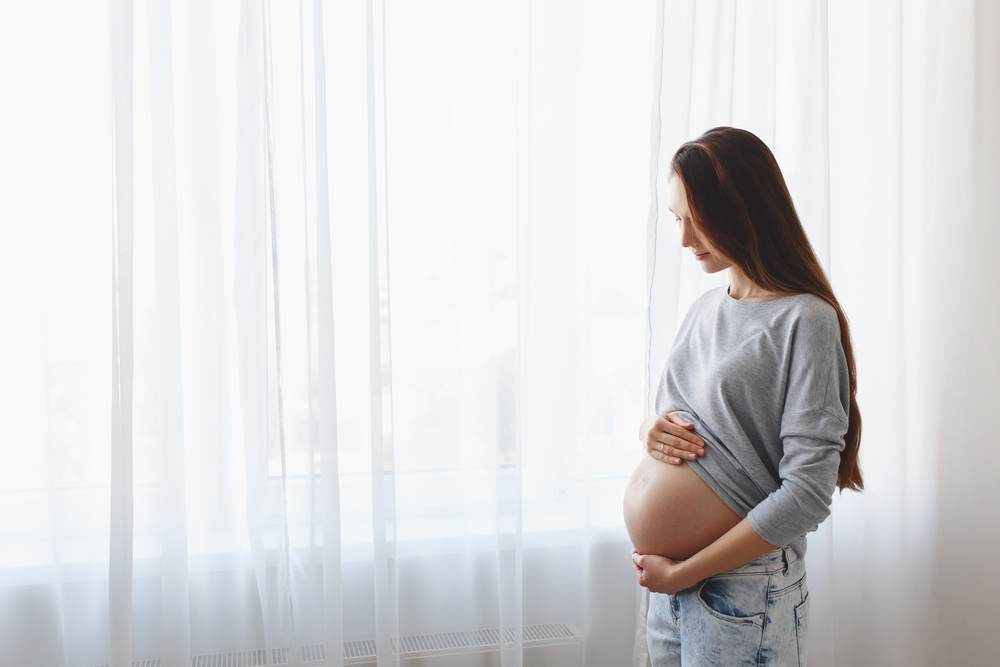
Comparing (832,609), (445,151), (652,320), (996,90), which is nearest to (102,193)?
(445,151)

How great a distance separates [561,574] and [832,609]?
2.22 ft

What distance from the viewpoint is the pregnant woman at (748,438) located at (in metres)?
0.90

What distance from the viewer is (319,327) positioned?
1326 mm

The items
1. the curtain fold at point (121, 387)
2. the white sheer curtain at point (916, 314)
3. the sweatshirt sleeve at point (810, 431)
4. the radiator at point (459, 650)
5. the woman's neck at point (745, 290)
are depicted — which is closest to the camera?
the sweatshirt sleeve at point (810, 431)

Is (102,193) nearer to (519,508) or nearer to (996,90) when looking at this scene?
(519,508)

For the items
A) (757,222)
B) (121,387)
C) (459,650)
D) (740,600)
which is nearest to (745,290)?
(757,222)

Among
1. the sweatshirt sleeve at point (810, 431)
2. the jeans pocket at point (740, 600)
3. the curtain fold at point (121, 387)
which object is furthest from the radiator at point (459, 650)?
the sweatshirt sleeve at point (810, 431)

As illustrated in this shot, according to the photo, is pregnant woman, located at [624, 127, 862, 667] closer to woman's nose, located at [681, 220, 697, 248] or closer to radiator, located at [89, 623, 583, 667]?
woman's nose, located at [681, 220, 697, 248]

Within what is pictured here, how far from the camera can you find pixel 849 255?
1.65 metres

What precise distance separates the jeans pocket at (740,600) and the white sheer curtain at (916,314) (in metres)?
0.80

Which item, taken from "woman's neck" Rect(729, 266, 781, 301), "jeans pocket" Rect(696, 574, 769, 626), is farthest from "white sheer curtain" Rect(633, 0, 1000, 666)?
"jeans pocket" Rect(696, 574, 769, 626)

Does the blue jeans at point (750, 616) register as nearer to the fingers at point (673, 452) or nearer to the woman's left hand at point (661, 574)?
the woman's left hand at point (661, 574)

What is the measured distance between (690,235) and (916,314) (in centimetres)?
96

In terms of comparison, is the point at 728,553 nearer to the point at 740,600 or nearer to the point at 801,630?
the point at 740,600
